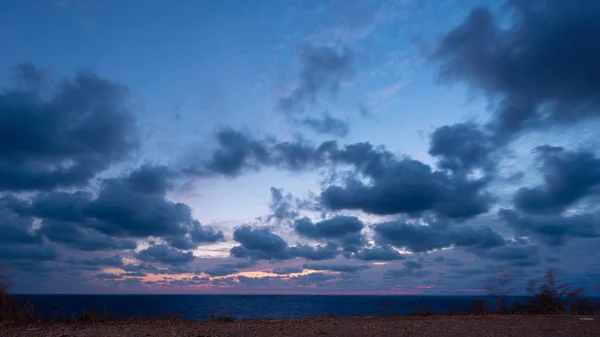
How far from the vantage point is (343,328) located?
15.9 m

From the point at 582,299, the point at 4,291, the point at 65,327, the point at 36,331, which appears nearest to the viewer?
the point at 36,331

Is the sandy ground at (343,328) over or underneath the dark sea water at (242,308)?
over

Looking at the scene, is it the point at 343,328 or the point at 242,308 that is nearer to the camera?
the point at 343,328

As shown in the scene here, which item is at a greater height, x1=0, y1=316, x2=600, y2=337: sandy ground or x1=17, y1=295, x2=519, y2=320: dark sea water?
x1=0, y1=316, x2=600, y2=337: sandy ground

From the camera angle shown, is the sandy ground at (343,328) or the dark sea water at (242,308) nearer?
the sandy ground at (343,328)

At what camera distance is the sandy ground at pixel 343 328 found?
1406 centimetres

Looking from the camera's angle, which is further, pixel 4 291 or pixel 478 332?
pixel 4 291

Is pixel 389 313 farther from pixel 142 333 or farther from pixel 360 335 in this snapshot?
pixel 142 333

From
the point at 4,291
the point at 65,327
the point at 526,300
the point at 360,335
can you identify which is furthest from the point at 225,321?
the point at 526,300

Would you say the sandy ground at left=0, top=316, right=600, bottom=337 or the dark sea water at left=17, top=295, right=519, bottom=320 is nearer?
the sandy ground at left=0, top=316, right=600, bottom=337

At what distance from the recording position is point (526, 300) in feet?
72.1

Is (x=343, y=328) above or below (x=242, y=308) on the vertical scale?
above

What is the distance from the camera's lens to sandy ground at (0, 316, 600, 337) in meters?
14.1

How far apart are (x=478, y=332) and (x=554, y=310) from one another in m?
9.81
